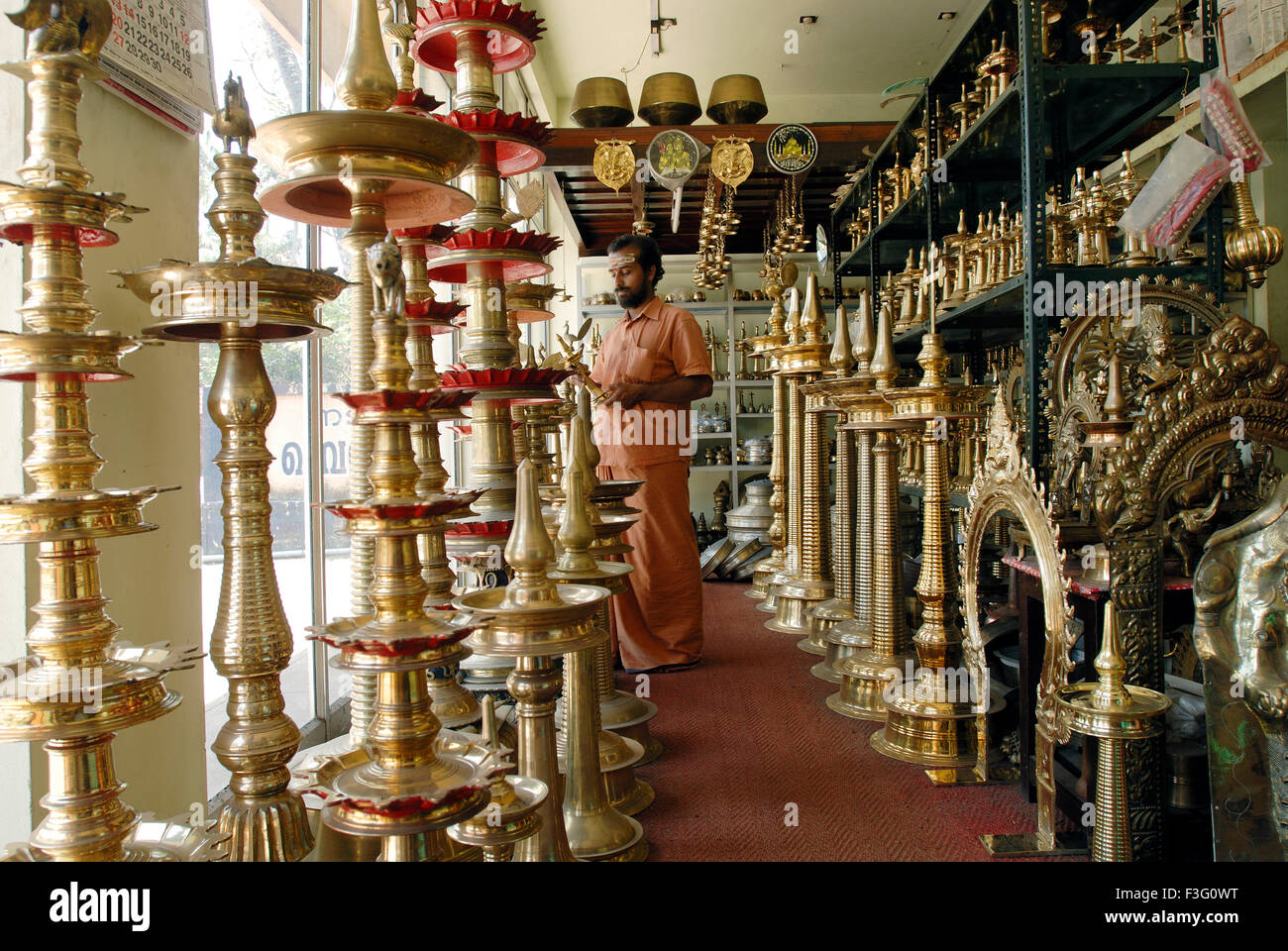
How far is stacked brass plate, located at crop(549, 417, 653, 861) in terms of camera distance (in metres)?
1.68

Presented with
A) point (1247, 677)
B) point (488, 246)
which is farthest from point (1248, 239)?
point (488, 246)

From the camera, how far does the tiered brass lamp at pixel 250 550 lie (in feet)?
4.32

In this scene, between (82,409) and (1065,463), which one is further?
(1065,463)

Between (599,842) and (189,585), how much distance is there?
0.99 m

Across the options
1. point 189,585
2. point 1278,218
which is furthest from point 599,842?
point 1278,218

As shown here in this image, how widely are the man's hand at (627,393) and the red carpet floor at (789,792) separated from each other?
117 centimetres

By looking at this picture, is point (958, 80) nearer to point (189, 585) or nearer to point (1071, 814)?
point (1071, 814)

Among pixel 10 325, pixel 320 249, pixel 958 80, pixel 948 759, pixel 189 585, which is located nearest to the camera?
pixel 10 325

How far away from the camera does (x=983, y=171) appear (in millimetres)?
4293

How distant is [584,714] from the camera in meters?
1.79

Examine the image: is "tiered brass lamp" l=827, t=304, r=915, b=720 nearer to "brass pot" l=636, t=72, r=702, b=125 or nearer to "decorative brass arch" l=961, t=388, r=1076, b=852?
"decorative brass arch" l=961, t=388, r=1076, b=852

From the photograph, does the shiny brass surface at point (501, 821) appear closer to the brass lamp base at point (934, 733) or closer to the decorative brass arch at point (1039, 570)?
the decorative brass arch at point (1039, 570)

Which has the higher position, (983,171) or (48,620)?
(983,171)

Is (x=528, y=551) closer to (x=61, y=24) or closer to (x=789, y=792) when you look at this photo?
(x=61, y=24)
